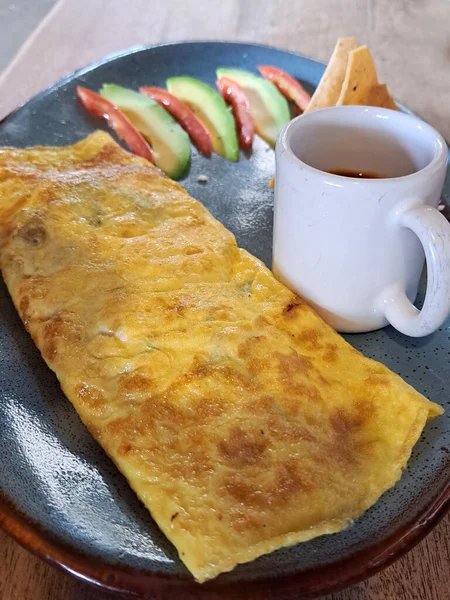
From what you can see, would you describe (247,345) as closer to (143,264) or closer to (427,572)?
(143,264)

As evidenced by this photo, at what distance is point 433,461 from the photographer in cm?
114

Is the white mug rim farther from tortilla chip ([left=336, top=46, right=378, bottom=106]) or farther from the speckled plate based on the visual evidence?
the speckled plate

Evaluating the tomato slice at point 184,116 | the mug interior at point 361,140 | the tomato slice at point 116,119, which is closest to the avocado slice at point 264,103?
the tomato slice at point 184,116

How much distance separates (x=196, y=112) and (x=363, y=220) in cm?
137

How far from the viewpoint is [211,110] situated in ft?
7.80

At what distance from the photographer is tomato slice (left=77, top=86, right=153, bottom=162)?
221cm

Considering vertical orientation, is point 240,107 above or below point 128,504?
above

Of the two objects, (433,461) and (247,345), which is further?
(247,345)

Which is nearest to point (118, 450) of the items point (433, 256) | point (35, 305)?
point (35, 305)

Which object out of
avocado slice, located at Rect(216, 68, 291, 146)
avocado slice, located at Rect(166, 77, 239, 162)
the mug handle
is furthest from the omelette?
avocado slice, located at Rect(216, 68, 291, 146)

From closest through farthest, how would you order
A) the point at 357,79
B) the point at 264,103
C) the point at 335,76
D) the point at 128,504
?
the point at 128,504 → the point at 357,79 → the point at 335,76 → the point at 264,103

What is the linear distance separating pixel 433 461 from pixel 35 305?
3.25ft

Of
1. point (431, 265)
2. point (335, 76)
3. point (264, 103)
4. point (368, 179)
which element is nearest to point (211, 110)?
point (264, 103)

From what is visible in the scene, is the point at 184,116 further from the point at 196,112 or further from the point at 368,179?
the point at 368,179
